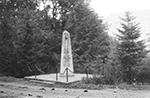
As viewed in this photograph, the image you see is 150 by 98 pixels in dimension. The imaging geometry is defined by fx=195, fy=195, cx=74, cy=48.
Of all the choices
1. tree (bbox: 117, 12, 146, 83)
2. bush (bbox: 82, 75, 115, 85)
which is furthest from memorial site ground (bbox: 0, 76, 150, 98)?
tree (bbox: 117, 12, 146, 83)

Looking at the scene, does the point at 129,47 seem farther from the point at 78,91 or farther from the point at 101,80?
the point at 78,91

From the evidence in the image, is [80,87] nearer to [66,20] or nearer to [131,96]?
[131,96]

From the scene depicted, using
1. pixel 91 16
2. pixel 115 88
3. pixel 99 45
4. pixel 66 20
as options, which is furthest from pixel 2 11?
pixel 115 88

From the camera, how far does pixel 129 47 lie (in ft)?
41.5

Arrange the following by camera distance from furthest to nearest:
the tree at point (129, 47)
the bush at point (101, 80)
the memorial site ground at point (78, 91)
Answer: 1. the tree at point (129, 47)
2. the bush at point (101, 80)
3. the memorial site ground at point (78, 91)

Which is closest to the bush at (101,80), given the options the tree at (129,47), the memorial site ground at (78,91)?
the memorial site ground at (78,91)

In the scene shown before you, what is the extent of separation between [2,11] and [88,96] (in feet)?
62.6

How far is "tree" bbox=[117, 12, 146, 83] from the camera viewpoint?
1238 centimetres

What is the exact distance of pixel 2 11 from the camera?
23.6 m

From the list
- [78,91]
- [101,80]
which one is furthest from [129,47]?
[78,91]

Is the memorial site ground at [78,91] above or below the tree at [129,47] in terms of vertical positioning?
below

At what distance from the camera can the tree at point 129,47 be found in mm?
12383

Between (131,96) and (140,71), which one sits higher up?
(140,71)

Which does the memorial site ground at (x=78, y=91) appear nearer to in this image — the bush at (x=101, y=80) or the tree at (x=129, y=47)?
the bush at (x=101, y=80)
